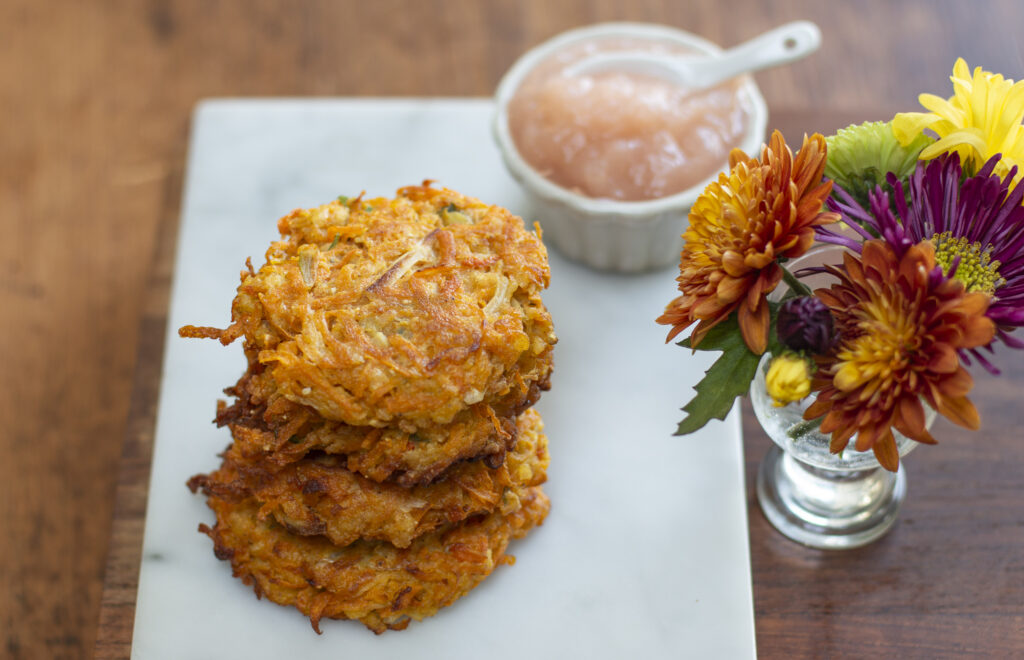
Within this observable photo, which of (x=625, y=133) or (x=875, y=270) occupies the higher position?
(x=875, y=270)

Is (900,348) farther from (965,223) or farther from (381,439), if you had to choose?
(381,439)

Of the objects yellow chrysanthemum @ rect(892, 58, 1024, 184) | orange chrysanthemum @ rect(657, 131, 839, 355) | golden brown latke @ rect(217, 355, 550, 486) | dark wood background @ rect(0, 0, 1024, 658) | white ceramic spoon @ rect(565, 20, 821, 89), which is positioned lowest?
dark wood background @ rect(0, 0, 1024, 658)

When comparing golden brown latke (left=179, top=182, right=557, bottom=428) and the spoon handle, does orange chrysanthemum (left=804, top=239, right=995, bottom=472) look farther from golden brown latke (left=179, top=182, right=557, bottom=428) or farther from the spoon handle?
the spoon handle

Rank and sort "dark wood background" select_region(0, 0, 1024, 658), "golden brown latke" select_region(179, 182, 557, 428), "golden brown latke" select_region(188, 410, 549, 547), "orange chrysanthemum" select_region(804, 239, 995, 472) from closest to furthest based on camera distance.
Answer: "orange chrysanthemum" select_region(804, 239, 995, 472) → "golden brown latke" select_region(179, 182, 557, 428) → "golden brown latke" select_region(188, 410, 549, 547) → "dark wood background" select_region(0, 0, 1024, 658)

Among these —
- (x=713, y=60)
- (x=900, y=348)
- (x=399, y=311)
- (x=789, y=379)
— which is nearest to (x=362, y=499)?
(x=399, y=311)

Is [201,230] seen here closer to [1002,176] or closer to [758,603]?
[758,603]

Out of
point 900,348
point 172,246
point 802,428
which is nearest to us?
point 900,348

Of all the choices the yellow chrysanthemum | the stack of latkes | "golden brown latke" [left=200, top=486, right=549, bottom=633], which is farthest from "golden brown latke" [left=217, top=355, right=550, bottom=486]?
the yellow chrysanthemum

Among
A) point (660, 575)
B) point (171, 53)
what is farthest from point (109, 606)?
point (171, 53)

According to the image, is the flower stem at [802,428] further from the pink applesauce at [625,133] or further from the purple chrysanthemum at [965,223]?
the pink applesauce at [625,133]
